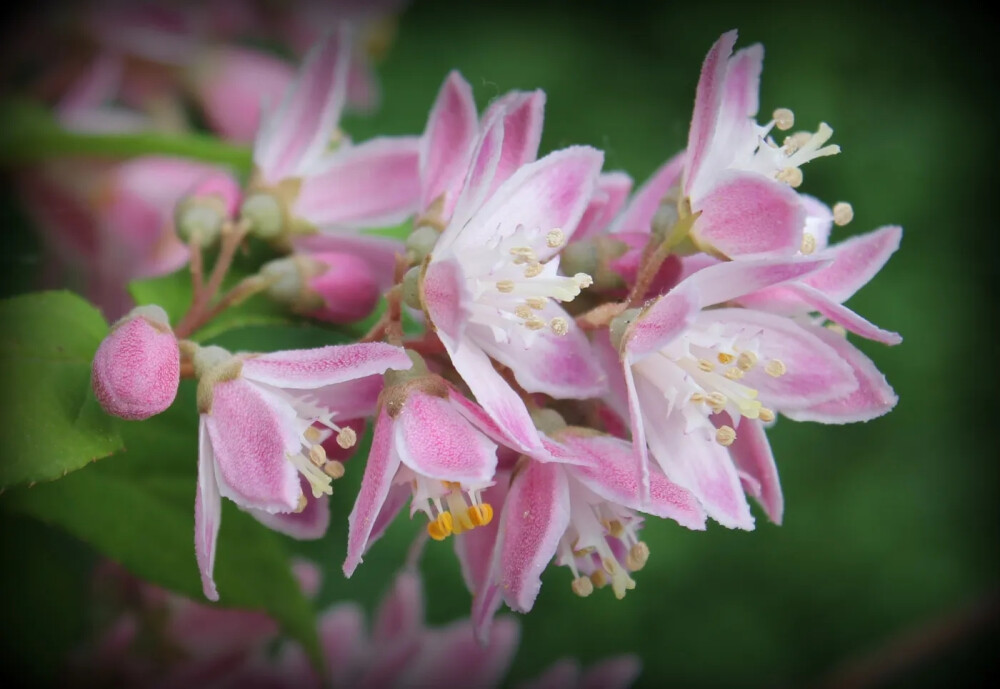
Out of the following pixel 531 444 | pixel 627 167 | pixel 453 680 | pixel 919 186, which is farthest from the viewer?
pixel 919 186

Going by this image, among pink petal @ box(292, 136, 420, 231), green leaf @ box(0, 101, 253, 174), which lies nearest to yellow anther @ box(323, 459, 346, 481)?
pink petal @ box(292, 136, 420, 231)

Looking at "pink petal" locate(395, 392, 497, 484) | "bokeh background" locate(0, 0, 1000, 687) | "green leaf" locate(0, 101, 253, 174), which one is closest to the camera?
"pink petal" locate(395, 392, 497, 484)

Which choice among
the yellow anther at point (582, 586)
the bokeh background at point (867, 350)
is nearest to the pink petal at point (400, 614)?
the bokeh background at point (867, 350)

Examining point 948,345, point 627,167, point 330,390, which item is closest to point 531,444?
point 330,390

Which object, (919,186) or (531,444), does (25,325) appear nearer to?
(531,444)

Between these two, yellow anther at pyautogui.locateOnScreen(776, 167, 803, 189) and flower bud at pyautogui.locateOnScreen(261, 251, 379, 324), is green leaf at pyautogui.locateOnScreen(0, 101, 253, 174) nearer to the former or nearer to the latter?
flower bud at pyautogui.locateOnScreen(261, 251, 379, 324)

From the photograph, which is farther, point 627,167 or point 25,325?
point 627,167

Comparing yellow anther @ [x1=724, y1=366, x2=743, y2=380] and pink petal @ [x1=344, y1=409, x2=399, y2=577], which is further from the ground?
yellow anther @ [x1=724, y1=366, x2=743, y2=380]
